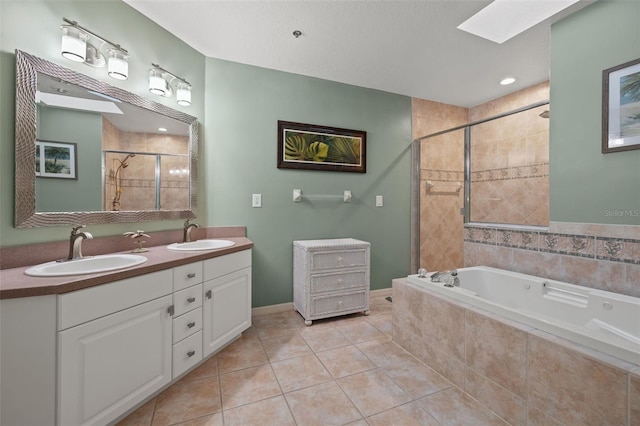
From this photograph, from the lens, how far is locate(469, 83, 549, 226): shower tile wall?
110 inches

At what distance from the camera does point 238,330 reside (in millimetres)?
2021

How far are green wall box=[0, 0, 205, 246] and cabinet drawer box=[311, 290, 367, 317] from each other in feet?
4.50

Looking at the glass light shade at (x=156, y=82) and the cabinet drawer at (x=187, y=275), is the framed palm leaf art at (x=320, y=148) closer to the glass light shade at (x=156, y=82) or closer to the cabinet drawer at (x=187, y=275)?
the glass light shade at (x=156, y=82)

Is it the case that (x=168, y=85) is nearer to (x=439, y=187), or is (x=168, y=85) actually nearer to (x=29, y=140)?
(x=29, y=140)

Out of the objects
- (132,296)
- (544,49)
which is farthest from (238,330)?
(544,49)

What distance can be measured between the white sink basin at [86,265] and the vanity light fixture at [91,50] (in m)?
1.10

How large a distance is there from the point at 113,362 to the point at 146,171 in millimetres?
1264

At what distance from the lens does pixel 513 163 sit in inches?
119

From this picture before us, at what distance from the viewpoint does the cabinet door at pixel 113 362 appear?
3.51 feet

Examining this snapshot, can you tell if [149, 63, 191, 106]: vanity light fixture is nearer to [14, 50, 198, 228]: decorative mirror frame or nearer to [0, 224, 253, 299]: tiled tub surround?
[14, 50, 198, 228]: decorative mirror frame

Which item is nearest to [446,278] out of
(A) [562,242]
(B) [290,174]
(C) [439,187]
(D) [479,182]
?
(A) [562,242]

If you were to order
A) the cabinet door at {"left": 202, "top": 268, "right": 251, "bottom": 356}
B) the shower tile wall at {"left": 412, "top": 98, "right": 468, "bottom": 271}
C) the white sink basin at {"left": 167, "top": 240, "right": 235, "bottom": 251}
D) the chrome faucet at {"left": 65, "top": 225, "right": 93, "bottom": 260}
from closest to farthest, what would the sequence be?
the chrome faucet at {"left": 65, "top": 225, "right": 93, "bottom": 260}, the cabinet door at {"left": 202, "top": 268, "right": 251, "bottom": 356}, the white sink basin at {"left": 167, "top": 240, "right": 235, "bottom": 251}, the shower tile wall at {"left": 412, "top": 98, "right": 468, "bottom": 271}

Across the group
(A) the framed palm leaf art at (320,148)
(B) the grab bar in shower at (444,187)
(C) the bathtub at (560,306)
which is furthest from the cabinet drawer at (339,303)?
(B) the grab bar in shower at (444,187)

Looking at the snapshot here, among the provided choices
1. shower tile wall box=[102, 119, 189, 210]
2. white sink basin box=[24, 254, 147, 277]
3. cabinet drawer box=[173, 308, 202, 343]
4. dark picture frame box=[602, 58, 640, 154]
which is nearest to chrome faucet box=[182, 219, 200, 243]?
shower tile wall box=[102, 119, 189, 210]
